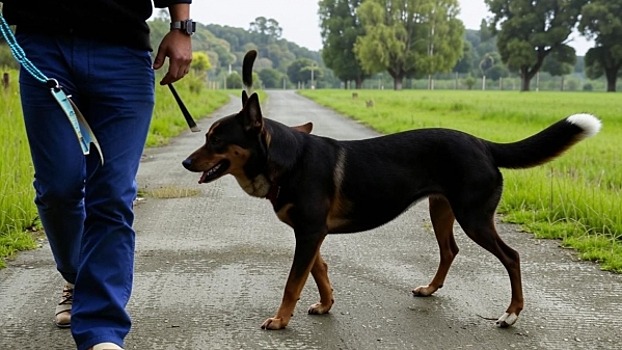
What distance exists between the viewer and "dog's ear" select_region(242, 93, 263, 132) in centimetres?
376

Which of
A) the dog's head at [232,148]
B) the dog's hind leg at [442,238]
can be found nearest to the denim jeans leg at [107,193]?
the dog's head at [232,148]

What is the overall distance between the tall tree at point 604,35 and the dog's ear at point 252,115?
234ft

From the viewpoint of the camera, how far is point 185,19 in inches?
133

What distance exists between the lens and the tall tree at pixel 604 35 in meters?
68.8

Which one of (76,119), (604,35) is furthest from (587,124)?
(604,35)

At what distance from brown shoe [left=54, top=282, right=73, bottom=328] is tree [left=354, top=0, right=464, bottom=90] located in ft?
259

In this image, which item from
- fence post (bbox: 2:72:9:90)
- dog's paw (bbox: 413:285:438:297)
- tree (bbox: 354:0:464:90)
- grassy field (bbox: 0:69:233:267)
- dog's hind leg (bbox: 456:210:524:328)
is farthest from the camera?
tree (bbox: 354:0:464:90)

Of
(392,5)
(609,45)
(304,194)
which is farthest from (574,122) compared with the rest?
(392,5)

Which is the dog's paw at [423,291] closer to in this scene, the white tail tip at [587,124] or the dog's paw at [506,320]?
the dog's paw at [506,320]

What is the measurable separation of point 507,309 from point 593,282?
103 centimetres

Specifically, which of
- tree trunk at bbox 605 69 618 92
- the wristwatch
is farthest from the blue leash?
tree trunk at bbox 605 69 618 92

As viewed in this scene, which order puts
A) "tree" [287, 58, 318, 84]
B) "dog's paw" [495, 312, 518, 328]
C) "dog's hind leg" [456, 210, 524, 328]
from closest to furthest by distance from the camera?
"dog's paw" [495, 312, 518, 328] < "dog's hind leg" [456, 210, 524, 328] < "tree" [287, 58, 318, 84]

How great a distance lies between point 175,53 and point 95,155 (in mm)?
610

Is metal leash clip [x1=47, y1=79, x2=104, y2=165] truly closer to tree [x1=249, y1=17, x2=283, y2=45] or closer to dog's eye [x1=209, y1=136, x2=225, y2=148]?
dog's eye [x1=209, y1=136, x2=225, y2=148]
